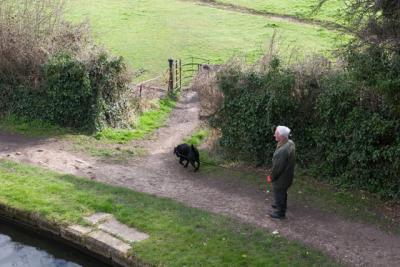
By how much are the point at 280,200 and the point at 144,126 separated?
418 inches

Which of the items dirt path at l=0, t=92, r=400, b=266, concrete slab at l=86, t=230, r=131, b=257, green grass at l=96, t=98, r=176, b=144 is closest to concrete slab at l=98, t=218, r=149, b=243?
concrete slab at l=86, t=230, r=131, b=257

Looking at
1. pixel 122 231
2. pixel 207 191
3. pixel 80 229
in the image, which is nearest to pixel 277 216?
pixel 207 191

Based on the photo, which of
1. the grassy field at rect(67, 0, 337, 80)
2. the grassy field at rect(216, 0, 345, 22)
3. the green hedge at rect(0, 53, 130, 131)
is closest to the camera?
the green hedge at rect(0, 53, 130, 131)

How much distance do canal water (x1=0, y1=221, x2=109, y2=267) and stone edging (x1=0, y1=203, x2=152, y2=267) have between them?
6.1 inches

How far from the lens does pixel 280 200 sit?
44.7 ft

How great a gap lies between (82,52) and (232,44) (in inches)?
711

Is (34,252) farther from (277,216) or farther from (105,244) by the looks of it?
(277,216)

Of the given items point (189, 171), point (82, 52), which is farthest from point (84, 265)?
point (82, 52)

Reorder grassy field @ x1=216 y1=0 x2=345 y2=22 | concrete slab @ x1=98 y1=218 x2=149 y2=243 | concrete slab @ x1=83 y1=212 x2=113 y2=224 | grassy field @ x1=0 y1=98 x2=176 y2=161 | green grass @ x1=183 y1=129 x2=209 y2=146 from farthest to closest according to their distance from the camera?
grassy field @ x1=216 y1=0 x2=345 y2=22 < green grass @ x1=183 y1=129 x2=209 y2=146 < grassy field @ x1=0 y1=98 x2=176 y2=161 < concrete slab @ x1=83 y1=212 x2=113 y2=224 < concrete slab @ x1=98 y1=218 x2=149 y2=243

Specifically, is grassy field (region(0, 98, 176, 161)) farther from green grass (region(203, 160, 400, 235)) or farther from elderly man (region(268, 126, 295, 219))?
elderly man (region(268, 126, 295, 219))

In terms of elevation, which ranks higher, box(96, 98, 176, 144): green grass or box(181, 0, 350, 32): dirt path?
box(181, 0, 350, 32): dirt path

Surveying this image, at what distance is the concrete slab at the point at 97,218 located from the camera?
13945 mm

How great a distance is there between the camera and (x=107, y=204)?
14617 mm

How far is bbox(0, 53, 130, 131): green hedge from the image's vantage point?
2153 centimetres
